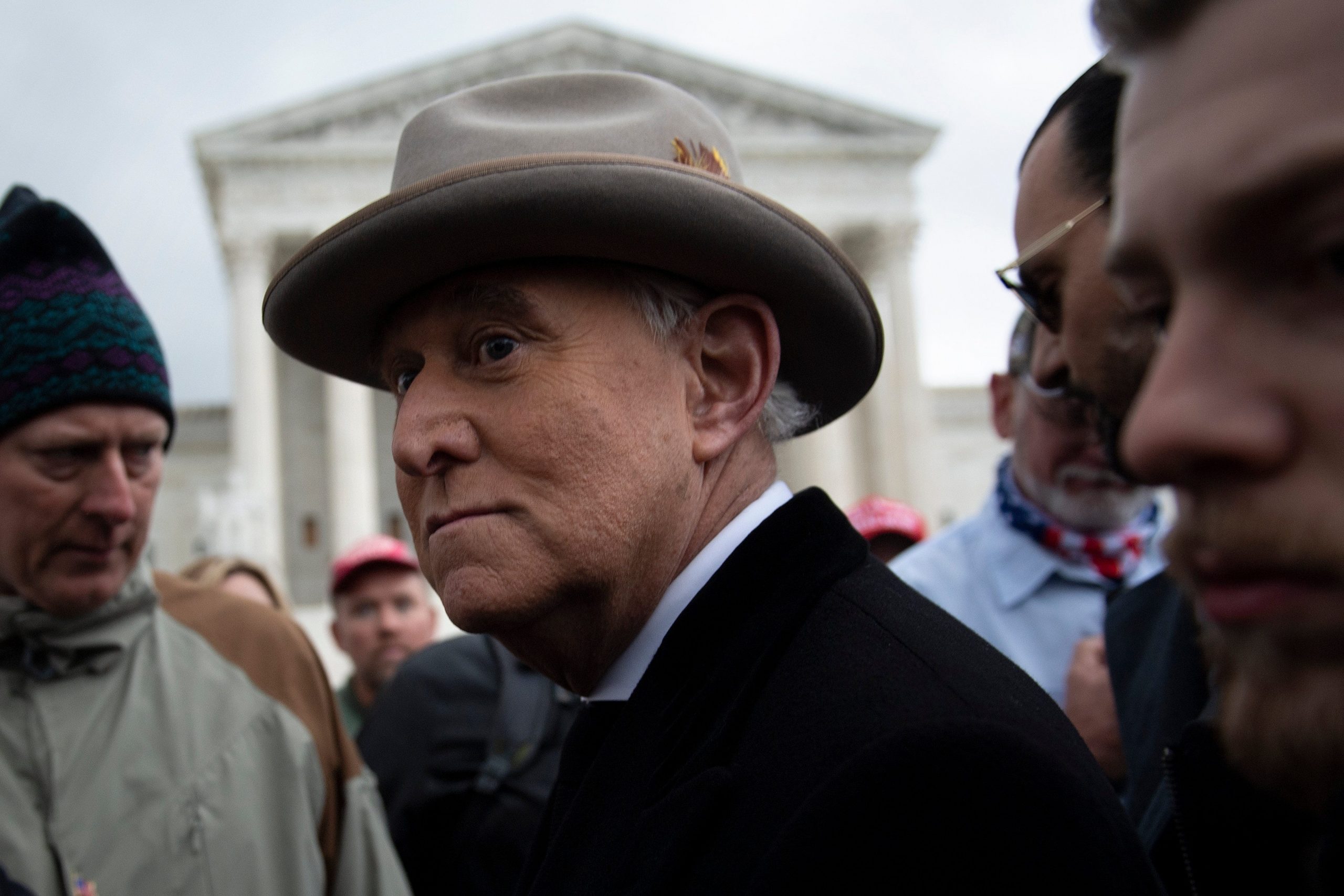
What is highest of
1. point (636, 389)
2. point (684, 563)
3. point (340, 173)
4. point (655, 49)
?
point (636, 389)

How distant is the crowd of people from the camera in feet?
2.40

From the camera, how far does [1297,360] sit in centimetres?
71

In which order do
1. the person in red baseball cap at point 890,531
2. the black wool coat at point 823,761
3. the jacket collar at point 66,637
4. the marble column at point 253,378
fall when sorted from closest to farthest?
the black wool coat at point 823,761, the jacket collar at point 66,637, the person in red baseball cap at point 890,531, the marble column at point 253,378

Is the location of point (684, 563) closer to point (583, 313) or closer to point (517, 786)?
point (583, 313)

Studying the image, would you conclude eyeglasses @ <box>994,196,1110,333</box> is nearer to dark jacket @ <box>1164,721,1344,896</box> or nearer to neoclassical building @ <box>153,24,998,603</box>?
dark jacket @ <box>1164,721,1344,896</box>

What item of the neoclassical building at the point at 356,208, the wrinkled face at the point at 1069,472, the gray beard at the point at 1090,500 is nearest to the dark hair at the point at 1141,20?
the wrinkled face at the point at 1069,472

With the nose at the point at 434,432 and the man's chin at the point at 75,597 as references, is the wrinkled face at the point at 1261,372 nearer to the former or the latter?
the nose at the point at 434,432

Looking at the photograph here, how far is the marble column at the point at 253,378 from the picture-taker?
99.5 ft

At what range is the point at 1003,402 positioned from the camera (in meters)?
3.88

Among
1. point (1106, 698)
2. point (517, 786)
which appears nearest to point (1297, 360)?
point (1106, 698)

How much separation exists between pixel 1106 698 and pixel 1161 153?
1.92 m

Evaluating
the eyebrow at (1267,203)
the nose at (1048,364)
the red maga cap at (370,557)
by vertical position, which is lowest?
the red maga cap at (370,557)

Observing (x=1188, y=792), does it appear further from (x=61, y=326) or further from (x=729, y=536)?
(x=61, y=326)

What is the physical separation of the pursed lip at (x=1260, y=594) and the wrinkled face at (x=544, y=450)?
973mm
